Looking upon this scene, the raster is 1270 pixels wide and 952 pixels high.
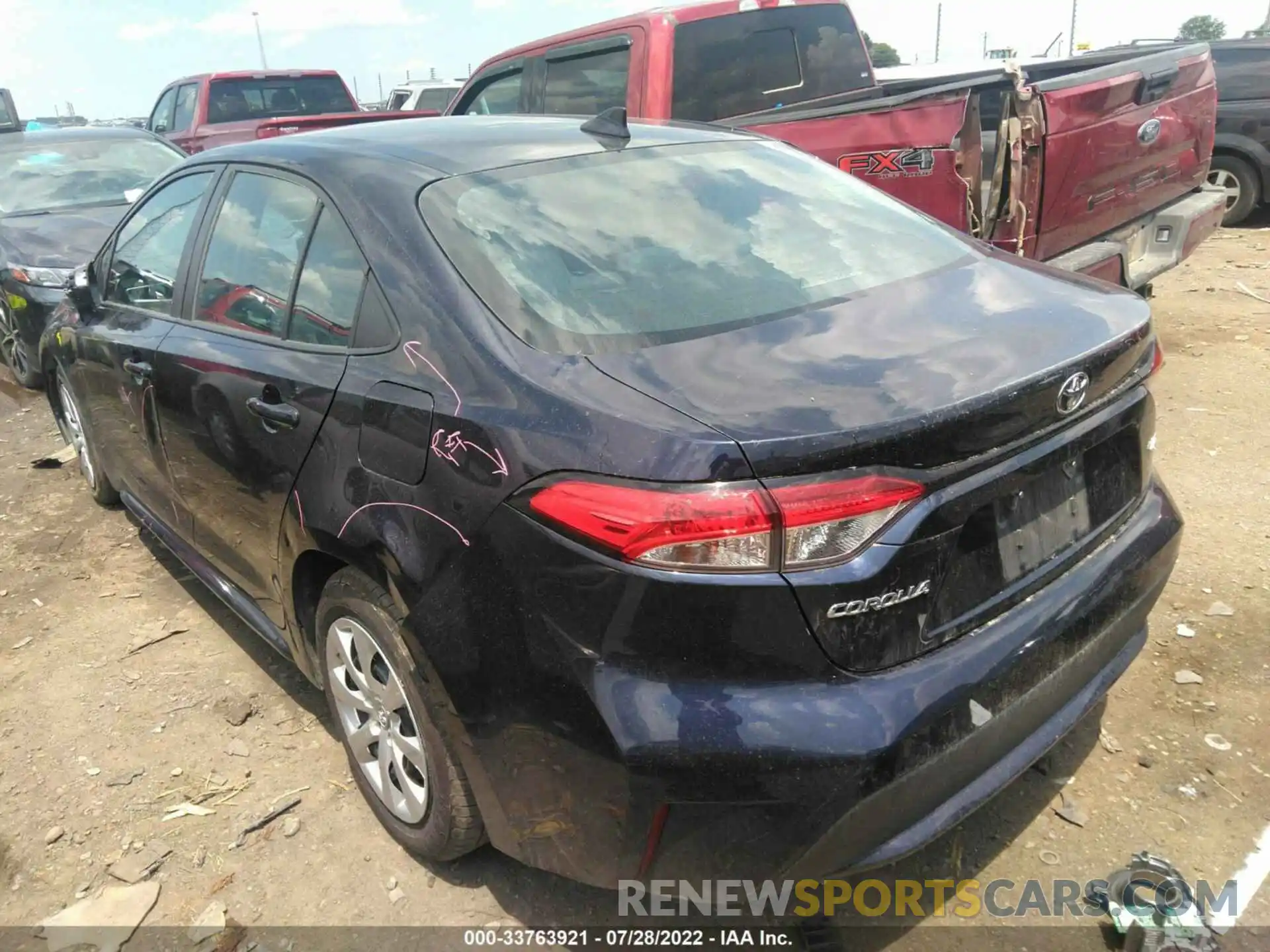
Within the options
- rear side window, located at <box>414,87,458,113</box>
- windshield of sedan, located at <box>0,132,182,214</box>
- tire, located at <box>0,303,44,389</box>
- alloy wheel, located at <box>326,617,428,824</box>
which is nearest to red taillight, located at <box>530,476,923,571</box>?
alloy wheel, located at <box>326,617,428,824</box>

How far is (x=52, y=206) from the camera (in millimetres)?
7141

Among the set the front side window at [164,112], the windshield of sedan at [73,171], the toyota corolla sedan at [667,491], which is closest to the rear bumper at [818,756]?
the toyota corolla sedan at [667,491]

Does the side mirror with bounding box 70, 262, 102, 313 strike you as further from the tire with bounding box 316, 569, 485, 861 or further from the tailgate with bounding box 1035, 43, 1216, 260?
the tailgate with bounding box 1035, 43, 1216, 260

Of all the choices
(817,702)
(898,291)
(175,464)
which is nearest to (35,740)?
(175,464)

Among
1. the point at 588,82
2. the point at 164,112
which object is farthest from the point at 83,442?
the point at 164,112

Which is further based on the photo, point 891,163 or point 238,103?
point 238,103

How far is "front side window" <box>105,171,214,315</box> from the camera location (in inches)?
130

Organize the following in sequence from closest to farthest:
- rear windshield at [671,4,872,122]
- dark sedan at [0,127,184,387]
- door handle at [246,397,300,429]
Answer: door handle at [246,397,300,429] < rear windshield at [671,4,872,122] < dark sedan at [0,127,184,387]

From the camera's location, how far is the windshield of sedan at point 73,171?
7.21 meters

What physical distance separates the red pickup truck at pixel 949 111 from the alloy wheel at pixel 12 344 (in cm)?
334

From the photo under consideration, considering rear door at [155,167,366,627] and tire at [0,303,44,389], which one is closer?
rear door at [155,167,366,627]

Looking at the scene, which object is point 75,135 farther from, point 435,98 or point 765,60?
point 435,98

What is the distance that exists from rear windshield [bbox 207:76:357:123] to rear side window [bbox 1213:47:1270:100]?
964 cm

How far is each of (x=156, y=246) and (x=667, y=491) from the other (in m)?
2.71
